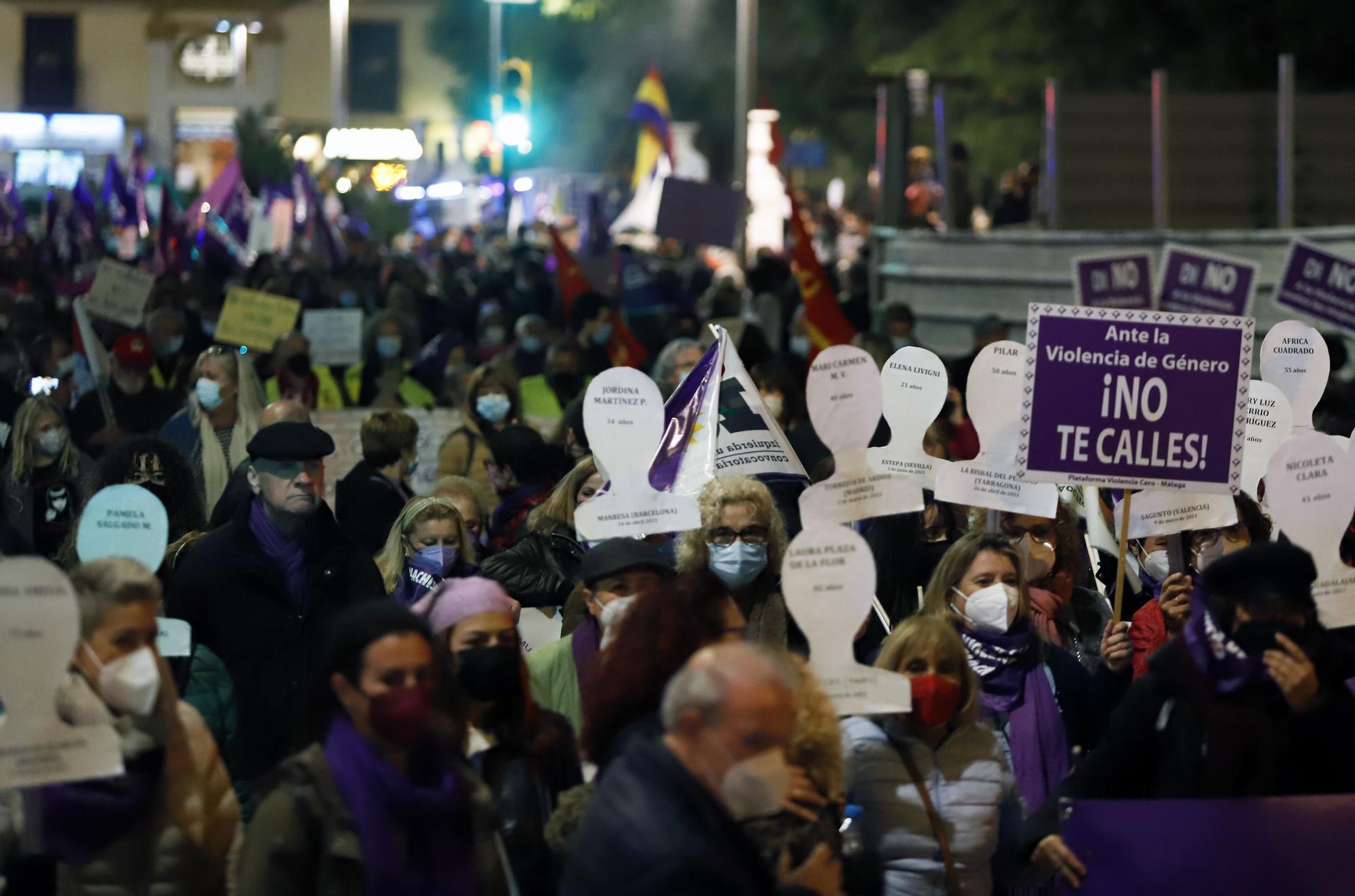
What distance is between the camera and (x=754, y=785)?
12.1 feet

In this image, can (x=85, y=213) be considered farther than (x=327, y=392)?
Yes

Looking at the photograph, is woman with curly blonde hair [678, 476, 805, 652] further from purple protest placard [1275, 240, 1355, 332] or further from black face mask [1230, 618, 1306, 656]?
purple protest placard [1275, 240, 1355, 332]

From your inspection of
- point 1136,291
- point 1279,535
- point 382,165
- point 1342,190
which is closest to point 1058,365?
point 1279,535

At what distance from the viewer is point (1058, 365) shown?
20.8 feet

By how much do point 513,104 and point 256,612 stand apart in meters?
23.3

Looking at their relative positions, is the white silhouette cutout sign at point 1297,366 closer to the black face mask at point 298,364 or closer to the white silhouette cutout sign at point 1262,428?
the white silhouette cutout sign at point 1262,428

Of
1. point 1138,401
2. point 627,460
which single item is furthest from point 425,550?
point 1138,401

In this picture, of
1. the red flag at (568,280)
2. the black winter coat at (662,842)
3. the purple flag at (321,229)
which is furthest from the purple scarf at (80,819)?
the purple flag at (321,229)

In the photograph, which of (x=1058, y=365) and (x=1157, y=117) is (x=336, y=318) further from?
(x=1058, y=365)

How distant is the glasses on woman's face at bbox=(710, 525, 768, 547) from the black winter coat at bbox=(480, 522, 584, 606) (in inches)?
29.7

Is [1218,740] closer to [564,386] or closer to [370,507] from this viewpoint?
[370,507]

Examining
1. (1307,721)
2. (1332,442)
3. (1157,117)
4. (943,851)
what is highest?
(1157,117)

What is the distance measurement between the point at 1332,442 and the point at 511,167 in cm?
2766

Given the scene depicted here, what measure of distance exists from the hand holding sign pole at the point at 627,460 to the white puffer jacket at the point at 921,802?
1.31 metres
